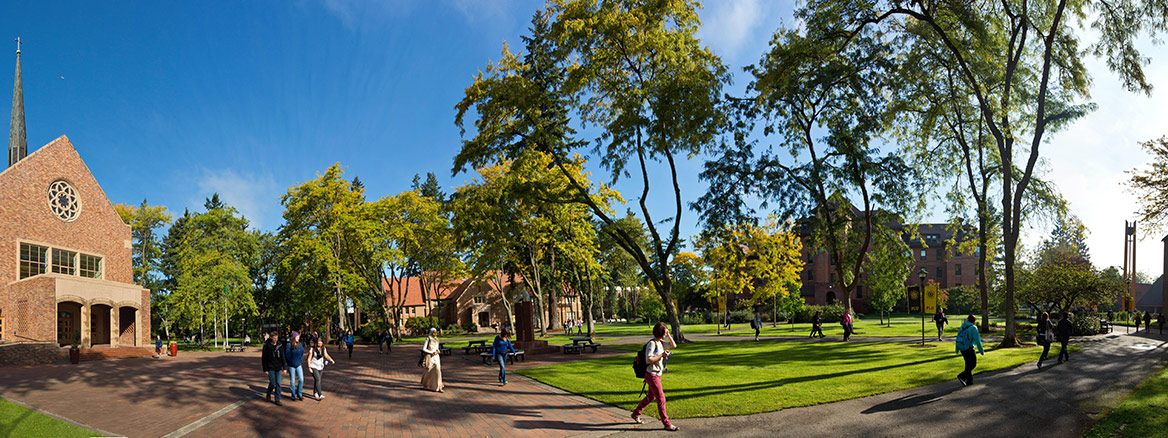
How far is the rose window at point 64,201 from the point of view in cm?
3603

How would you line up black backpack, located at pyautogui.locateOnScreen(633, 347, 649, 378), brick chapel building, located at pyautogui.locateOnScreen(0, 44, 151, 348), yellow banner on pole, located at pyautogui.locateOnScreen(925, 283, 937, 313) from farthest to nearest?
brick chapel building, located at pyautogui.locateOnScreen(0, 44, 151, 348), yellow banner on pole, located at pyautogui.locateOnScreen(925, 283, 937, 313), black backpack, located at pyautogui.locateOnScreen(633, 347, 649, 378)

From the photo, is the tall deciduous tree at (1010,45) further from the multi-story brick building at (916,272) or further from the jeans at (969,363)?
the multi-story brick building at (916,272)

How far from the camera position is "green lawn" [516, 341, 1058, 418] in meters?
12.1

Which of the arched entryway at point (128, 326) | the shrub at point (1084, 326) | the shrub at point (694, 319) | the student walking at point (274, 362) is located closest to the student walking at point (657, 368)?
the student walking at point (274, 362)

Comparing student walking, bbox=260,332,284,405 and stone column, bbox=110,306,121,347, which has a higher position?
student walking, bbox=260,332,284,405

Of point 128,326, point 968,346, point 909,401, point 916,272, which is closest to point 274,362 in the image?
point 909,401

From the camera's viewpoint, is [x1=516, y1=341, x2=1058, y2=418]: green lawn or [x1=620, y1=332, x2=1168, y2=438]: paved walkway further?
[x1=516, y1=341, x2=1058, y2=418]: green lawn

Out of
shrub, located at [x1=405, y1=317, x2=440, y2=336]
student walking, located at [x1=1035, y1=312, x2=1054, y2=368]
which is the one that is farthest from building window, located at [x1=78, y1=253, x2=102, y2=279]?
student walking, located at [x1=1035, y1=312, x2=1054, y2=368]

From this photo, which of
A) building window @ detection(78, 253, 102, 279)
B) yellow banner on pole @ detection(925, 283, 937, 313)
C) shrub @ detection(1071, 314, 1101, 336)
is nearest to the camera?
yellow banner on pole @ detection(925, 283, 937, 313)

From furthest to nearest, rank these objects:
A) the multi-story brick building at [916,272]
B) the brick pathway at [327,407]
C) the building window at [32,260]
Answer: the multi-story brick building at [916,272] < the building window at [32,260] < the brick pathway at [327,407]

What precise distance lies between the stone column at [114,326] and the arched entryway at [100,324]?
6.20 feet

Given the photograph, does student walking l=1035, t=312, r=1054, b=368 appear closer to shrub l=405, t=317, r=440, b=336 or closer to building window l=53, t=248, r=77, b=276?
building window l=53, t=248, r=77, b=276

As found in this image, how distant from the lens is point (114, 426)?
11.4 m

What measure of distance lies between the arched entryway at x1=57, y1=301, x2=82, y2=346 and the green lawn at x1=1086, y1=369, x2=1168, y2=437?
146 ft
